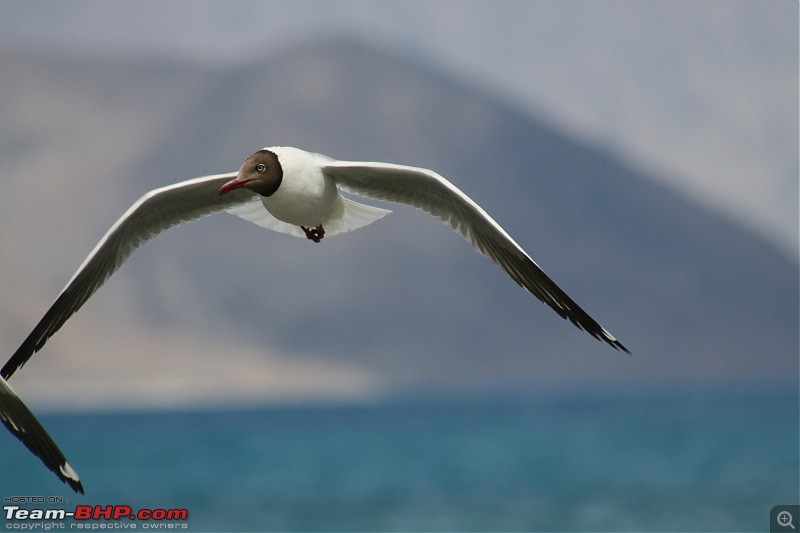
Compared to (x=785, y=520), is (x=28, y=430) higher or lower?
lower

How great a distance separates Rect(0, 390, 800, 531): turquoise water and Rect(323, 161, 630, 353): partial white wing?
15.4 m

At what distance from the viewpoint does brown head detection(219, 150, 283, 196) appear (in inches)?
332

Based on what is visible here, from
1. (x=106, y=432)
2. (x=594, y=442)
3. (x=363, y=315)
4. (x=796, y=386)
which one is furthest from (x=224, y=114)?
(x=594, y=442)

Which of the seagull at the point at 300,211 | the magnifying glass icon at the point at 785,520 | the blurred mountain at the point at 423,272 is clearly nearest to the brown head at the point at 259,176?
the seagull at the point at 300,211

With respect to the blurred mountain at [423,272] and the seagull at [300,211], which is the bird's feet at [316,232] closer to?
the seagull at [300,211]

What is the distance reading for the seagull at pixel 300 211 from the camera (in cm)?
851

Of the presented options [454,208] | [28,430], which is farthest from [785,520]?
[28,430]

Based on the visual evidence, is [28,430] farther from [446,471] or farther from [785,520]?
[446,471]

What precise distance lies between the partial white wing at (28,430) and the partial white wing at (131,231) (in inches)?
25.6

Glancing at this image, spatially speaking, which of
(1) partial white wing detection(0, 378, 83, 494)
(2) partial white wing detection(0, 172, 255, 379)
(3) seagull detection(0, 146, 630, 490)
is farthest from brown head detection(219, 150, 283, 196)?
(1) partial white wing detection(0, 378, 83, 494)

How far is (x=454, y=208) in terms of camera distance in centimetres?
905

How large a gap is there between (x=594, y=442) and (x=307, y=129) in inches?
3530

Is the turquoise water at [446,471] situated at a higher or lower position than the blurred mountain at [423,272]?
lower

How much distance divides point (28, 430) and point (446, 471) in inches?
1058
